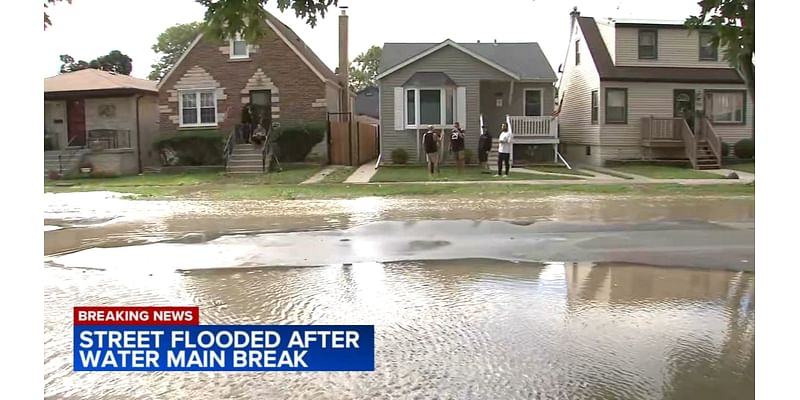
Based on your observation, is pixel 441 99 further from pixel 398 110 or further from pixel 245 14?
pixel 245 14

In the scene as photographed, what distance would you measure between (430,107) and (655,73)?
8537mm

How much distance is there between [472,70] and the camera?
989 inches

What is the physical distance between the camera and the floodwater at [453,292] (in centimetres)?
417

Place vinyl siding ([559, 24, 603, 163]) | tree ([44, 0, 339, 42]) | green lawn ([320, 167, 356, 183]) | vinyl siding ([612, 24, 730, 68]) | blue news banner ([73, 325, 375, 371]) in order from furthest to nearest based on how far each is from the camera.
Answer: vinyl siding ([559, 24, 603, 163])
vinyl siding ([612, 24, 730, 68])
green lawn ([320, 167, 356, 183])
tree ([44, 0, 339, 42])
blue news banner ([73, 325, 375, 371])

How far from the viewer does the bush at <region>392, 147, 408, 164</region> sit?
2478cm

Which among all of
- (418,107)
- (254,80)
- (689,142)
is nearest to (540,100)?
(418,107)

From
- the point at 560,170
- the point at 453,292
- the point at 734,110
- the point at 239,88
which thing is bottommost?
the point at 453,292

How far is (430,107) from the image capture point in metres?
25.1

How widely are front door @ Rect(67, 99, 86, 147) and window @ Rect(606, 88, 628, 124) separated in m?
19.3

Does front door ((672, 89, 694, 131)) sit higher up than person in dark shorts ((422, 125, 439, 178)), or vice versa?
front door ((672, 89, 694, 131))

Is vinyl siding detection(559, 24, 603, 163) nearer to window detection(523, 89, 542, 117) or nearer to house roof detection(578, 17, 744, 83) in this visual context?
house roof detection(578, 17, 744, 83)

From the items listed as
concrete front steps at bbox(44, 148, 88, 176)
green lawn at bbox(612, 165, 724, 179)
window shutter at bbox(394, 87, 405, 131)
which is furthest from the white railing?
concrete front steps at bbox(44, 148, 88, 176)

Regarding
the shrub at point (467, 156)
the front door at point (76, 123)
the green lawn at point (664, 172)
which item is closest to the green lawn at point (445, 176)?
the shrub at point (467, 156)
